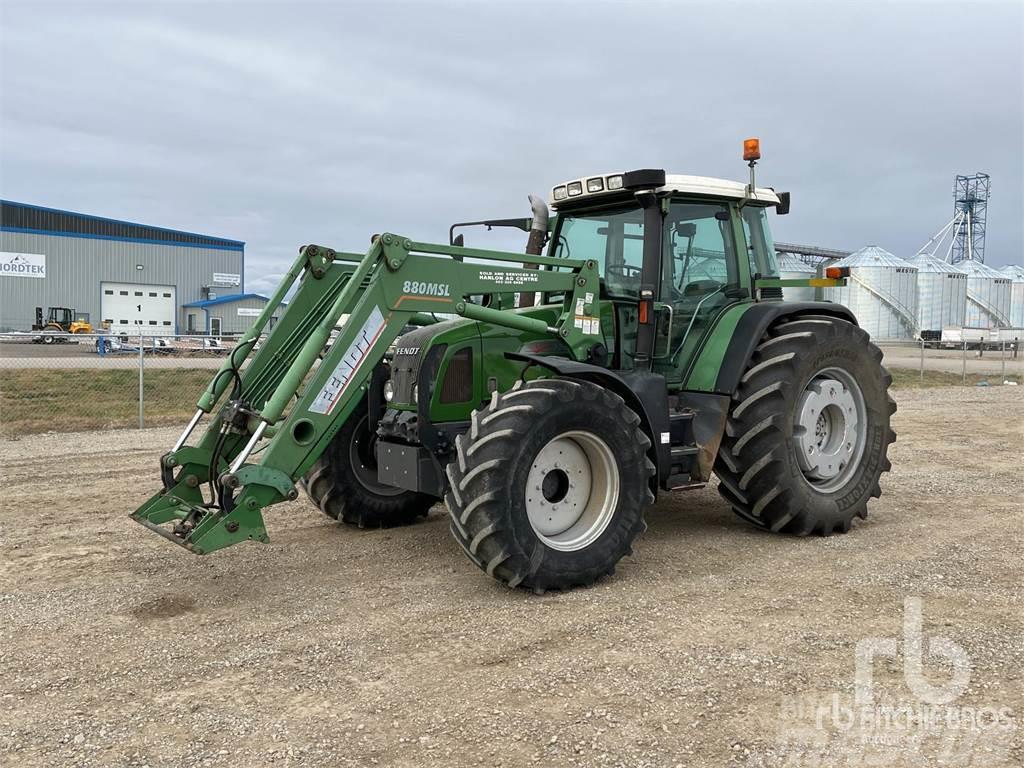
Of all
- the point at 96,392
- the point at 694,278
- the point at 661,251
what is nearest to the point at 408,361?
the point at 661,251

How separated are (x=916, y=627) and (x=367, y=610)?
2819mm

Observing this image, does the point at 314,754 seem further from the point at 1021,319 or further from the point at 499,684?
the point at 1021,319

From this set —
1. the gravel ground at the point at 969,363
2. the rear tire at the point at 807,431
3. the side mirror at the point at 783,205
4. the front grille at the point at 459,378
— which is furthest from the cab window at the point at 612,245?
the gravel ground at the point at 969,363

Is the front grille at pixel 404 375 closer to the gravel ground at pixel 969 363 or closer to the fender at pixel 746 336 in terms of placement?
the fender at pixel 746 336

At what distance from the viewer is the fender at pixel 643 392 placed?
5.22 metres

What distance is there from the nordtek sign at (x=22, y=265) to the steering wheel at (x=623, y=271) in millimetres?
46107

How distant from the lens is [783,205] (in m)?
6.96

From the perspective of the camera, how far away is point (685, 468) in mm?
5730

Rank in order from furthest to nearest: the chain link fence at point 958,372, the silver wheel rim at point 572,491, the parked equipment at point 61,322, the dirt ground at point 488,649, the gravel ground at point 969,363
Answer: the parked equipment at point 61,322 < the gravel ground at point 969,363 < the chain link fence at point 958,372 < the silver wheel rim at point 572,491 < the dirt ground at point 488,649

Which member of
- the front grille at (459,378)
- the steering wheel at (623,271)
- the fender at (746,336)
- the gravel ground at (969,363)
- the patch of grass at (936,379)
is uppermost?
the steering wheel at (623,271)

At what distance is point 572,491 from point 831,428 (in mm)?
2500

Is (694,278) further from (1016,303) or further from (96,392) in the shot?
(1016,303)

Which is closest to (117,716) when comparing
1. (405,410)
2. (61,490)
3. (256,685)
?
(256,685)

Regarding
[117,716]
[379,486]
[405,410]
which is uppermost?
[405,410]
